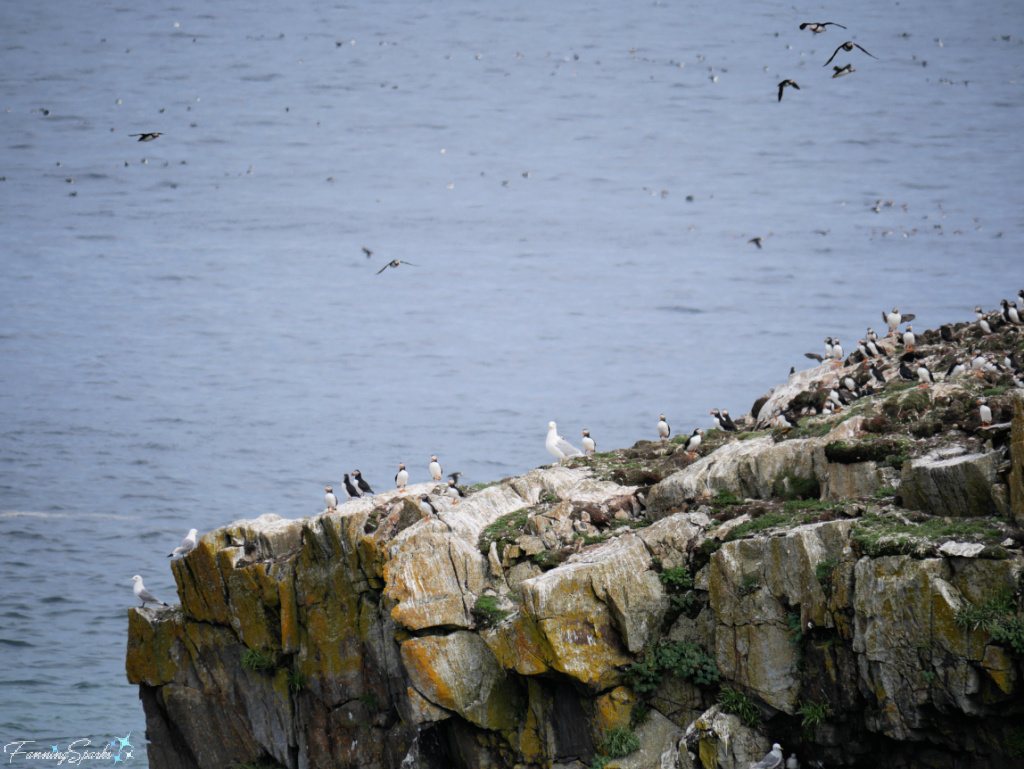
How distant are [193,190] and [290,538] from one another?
162 metres

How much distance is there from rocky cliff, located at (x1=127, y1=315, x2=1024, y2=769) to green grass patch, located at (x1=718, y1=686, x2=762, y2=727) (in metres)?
0.05

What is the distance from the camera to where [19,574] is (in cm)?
7844

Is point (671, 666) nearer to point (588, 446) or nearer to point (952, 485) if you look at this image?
point (952, 485)

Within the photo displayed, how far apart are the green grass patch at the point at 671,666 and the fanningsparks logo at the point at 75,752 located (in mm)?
36451

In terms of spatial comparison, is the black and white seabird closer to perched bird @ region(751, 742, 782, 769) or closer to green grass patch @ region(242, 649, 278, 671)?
green grass patch @ region(242, 649, 278, 671)

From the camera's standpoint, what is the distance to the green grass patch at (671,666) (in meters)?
23.4

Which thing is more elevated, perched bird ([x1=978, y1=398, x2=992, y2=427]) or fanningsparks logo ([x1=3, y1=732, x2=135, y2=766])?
perched bird ([x1=978, y1=398, x2=992, y2=427])

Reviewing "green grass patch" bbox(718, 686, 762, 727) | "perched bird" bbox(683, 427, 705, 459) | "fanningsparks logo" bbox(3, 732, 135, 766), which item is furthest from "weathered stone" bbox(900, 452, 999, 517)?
"fanningsparks logo" bbox(3, 732, 135, 766)

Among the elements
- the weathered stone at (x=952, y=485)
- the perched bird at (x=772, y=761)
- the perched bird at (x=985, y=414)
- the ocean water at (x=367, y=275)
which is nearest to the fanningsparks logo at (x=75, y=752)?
the ocean water at (x=367, y=275)

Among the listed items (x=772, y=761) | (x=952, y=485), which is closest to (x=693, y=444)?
(x=952, y=485)

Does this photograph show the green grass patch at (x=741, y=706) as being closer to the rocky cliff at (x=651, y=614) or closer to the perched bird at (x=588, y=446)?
the rocky cliff at (x=651, y=614)

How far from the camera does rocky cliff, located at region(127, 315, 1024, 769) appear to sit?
20.6 metres

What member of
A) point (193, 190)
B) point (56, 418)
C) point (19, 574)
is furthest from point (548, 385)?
point (193, 190)

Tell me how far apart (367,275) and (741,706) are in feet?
486
